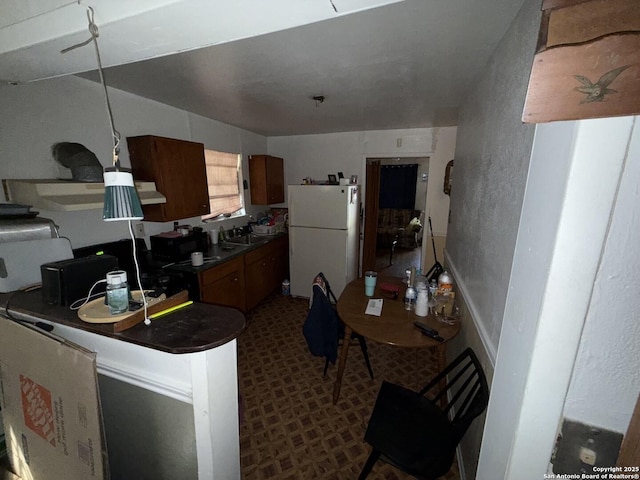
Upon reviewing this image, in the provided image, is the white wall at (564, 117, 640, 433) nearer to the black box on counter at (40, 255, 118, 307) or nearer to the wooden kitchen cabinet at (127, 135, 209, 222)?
the black box on counter at (40, 255, 118, 307)

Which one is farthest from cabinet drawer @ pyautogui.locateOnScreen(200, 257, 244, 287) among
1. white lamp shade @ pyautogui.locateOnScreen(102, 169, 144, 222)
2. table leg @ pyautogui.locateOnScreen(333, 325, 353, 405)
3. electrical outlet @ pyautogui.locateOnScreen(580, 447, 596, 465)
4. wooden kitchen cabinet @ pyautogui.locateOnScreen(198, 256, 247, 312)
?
electrical outlet @ pyautogui.locateOnScreen(580, 447, 596, 465)

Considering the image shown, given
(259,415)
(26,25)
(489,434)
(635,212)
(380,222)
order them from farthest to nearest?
(380,222) < (259,415) < (26,25) < (489,434) < (635,212)

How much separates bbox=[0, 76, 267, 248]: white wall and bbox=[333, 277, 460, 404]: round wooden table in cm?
213

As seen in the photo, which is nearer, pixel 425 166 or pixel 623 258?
pixel 623 258

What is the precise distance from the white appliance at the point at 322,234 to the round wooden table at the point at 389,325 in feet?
4.26

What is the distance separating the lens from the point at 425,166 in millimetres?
5938

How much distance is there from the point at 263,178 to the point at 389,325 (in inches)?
117

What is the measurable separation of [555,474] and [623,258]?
0.47 meters

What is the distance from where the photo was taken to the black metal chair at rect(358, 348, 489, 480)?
3.52ft

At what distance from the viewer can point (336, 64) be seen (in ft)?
5.41

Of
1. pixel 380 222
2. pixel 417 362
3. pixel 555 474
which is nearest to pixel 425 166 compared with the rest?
pixel 380 222

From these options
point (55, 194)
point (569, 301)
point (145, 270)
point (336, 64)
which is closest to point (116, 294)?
point (55, 194)

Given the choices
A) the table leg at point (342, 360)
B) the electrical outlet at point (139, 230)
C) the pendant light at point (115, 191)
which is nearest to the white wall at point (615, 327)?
the pendant light at point (115, 191)

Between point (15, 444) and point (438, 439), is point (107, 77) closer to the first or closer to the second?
point (15, 444)
